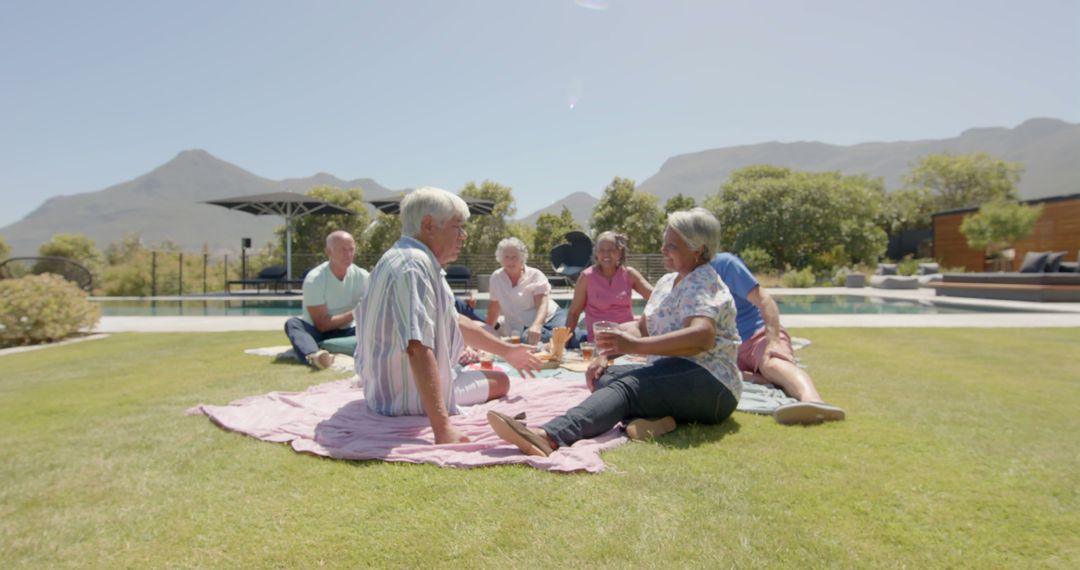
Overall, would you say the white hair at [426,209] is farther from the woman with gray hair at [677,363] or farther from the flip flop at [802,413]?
the flip flop at [802,413]

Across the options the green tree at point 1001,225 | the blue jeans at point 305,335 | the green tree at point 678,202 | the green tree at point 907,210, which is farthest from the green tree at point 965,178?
the blue jeans at point 305,335

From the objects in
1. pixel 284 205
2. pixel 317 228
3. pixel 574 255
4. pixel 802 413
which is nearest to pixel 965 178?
pixel 574 255

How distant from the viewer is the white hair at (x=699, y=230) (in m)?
2.85

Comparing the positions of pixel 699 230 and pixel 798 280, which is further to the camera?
pixel 798 280

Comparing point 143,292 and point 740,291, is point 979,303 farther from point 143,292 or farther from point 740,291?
point 143,292

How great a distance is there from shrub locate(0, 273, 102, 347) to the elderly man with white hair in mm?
6683

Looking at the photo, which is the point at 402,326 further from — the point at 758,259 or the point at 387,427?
the point at 758,259

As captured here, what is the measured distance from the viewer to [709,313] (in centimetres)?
268

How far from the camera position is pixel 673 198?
105 ft

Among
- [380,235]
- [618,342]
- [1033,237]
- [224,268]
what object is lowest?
[618,342]

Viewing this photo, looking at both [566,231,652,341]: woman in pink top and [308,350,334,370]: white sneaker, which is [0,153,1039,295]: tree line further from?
[566,231,652,341]: woman in pink top

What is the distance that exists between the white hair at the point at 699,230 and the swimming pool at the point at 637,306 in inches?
386

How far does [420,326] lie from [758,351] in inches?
104

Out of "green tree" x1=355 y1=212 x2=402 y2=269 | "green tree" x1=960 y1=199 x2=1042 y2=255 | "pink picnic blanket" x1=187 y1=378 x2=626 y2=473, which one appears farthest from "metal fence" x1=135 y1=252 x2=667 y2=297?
"pink picnic blanket" x1=187 y1=378 x2=626 y2=473
